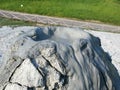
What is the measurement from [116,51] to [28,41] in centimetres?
1095

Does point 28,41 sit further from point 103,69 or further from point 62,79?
point 103,69

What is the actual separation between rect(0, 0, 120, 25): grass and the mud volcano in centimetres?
1957

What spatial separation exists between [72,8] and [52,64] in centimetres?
2257

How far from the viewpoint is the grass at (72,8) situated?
1028 inches

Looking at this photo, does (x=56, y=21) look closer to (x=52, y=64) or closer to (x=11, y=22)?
(x=11, y=22)

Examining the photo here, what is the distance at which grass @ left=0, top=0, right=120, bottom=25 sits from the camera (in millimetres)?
26109

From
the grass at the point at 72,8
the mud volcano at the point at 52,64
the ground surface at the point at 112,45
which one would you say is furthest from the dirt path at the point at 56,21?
the mud volcano at the point at 52,64

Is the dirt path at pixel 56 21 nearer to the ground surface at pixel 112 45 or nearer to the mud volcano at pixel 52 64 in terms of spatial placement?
the ground surface at pixel 112 45

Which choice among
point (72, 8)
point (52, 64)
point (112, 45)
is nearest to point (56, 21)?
point (72, 8)

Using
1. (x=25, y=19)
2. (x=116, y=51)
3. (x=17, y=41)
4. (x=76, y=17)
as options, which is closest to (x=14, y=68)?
(x=17, y=41)

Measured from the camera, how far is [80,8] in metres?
27.9

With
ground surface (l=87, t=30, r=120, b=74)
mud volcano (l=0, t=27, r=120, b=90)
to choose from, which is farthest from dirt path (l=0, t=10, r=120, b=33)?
mud volcano (l=0, t=27, r=120, b=90)

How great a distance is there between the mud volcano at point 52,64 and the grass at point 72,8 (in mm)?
19574

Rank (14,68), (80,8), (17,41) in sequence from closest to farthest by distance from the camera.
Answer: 1. (14,68)
2. (17,41)
3. (80,8)
